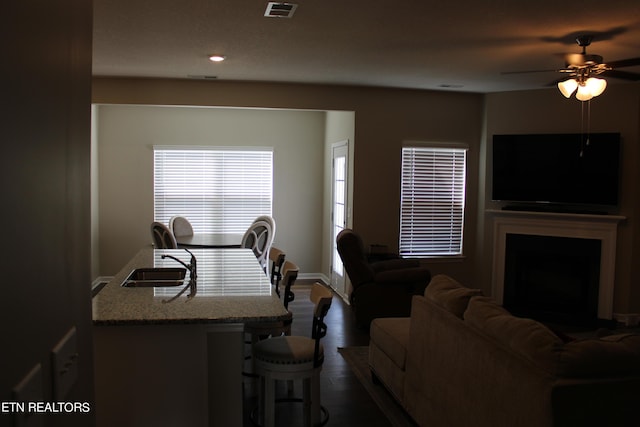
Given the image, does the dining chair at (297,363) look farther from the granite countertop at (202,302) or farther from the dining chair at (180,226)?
the dining chair at (180,226)

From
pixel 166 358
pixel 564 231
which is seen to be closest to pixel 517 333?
pixel 166 358

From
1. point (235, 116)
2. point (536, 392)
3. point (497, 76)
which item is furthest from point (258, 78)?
point (536, 392)

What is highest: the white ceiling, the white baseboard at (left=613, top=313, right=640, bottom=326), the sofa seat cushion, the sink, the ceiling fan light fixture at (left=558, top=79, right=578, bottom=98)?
the white ceiling

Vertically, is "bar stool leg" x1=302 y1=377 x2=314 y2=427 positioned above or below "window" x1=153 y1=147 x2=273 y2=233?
below

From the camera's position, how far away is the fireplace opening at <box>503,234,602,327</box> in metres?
6.48

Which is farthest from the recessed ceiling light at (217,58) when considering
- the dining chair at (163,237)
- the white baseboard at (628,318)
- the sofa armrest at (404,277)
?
the white baseboard at (628,318)

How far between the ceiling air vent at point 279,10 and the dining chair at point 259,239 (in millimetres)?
3414

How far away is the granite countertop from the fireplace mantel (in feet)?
13.2

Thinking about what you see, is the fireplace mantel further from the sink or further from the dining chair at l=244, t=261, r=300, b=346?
the sink

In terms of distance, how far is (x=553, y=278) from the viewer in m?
6.76

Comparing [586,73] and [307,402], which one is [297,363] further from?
[586,73]

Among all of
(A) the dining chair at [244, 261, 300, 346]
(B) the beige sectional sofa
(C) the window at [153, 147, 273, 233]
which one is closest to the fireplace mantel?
(C) the window at [153, 147, 273, 233]

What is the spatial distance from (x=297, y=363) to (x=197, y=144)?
19.1ft

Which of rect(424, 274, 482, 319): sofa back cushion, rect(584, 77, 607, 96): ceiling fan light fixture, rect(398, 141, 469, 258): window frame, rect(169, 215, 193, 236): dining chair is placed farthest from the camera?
rect(169, 215, 193, 236): dining chair
